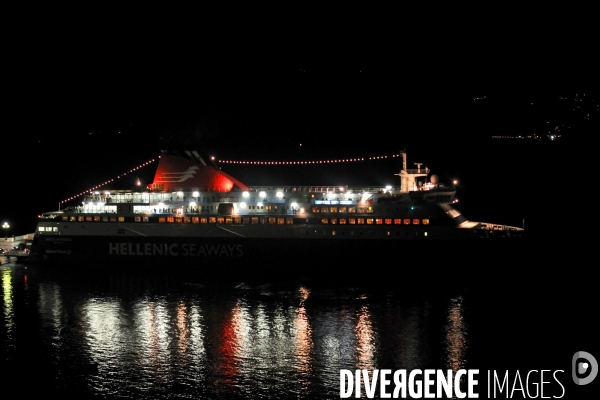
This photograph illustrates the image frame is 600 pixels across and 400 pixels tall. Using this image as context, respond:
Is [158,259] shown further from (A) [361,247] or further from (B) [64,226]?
(A) [361,247]

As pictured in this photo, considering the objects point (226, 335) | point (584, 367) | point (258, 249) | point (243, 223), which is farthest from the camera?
point (243, 223)

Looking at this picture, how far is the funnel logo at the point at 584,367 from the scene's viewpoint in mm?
17203

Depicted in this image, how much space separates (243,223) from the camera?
3067 centimetres

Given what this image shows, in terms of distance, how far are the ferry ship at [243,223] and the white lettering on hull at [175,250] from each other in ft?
0.14

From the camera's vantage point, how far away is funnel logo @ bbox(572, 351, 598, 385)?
677 inches

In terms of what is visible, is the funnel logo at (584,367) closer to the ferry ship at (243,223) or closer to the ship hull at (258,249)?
the ship hull at (258,249)

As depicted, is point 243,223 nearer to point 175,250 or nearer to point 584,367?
point 175,250

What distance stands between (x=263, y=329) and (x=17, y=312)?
8.69 metres

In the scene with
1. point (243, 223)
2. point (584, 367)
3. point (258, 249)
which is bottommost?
point (584, 367)

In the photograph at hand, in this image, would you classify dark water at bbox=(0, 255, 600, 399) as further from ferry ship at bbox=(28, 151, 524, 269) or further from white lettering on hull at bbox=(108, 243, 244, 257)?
white lettering on hull at bbox=(108, 243, 244, 257)

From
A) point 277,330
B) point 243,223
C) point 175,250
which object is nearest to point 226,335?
point 277,330

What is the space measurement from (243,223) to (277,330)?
34.2 ft

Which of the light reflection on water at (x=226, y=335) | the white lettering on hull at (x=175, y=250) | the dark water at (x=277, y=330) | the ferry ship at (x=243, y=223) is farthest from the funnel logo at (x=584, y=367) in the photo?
the white lettering on hull at (x=175, y=250)

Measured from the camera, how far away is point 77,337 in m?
20.5
